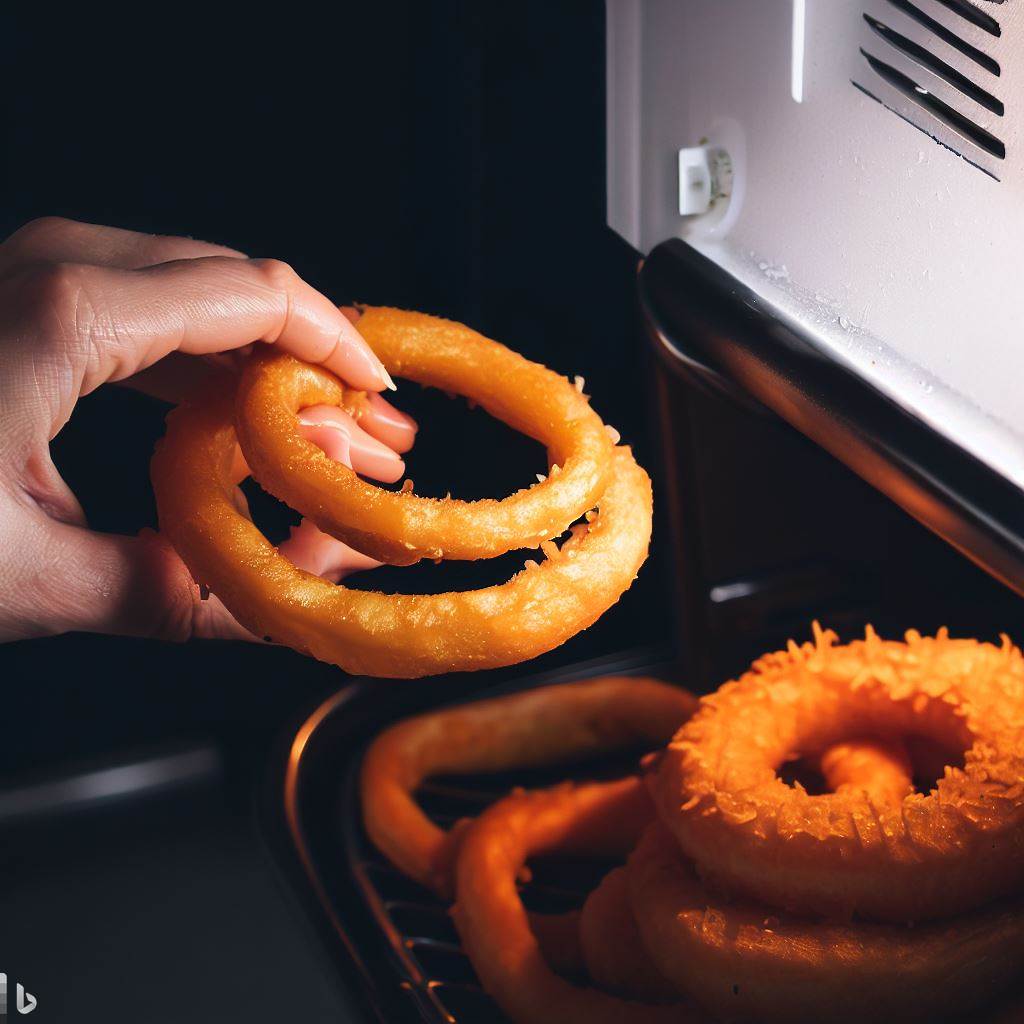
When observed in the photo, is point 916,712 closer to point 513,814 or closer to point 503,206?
point 513,814

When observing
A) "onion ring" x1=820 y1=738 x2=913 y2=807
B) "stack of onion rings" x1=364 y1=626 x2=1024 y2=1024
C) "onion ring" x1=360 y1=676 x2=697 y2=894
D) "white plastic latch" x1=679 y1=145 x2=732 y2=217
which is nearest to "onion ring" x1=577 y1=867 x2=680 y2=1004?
→ "stack of onion rings" x1=364 y1=626 x2=1024 y2=1024

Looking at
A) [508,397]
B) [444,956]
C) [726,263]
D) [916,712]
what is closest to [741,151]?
[726,263]

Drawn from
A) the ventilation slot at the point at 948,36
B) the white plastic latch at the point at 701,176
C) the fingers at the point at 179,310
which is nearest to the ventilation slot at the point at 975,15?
the ventilation slot at the point at 948,36

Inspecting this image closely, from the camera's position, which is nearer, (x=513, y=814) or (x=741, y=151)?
(x=741, y=151)

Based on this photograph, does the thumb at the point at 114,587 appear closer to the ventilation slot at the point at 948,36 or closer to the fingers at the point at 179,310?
the fingers at the point at 179,310

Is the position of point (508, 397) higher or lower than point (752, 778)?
higher
